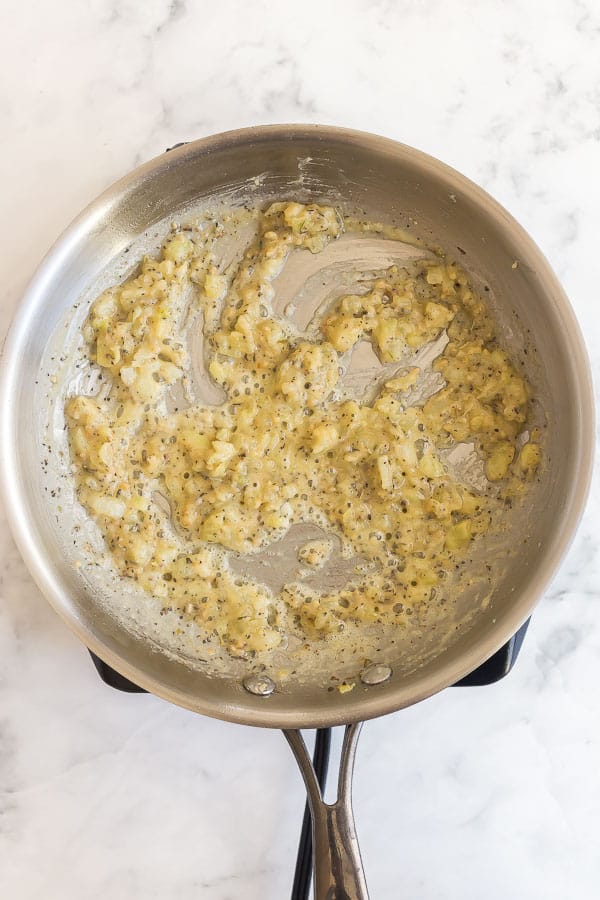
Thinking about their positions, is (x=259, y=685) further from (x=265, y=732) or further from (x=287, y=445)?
(x=287, y=445)

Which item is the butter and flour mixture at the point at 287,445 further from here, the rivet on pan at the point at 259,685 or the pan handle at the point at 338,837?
the pan handle at the point at 338,837

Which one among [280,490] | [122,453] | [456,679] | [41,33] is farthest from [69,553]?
[41,33]

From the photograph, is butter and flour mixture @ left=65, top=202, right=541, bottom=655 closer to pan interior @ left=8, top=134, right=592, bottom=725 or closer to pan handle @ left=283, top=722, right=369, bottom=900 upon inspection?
pan interior @ left=8, top=134, right=592, bottom=725

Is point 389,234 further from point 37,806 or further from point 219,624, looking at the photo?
point 37,806

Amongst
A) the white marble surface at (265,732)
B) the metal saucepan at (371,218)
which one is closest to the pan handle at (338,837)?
the metal saucepan at (371,218)

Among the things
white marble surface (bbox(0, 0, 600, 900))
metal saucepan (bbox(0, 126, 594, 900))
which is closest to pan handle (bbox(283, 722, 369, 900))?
metal saucepan (bbox(0, 126, 594, 900))

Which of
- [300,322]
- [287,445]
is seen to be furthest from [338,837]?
[300,322]
